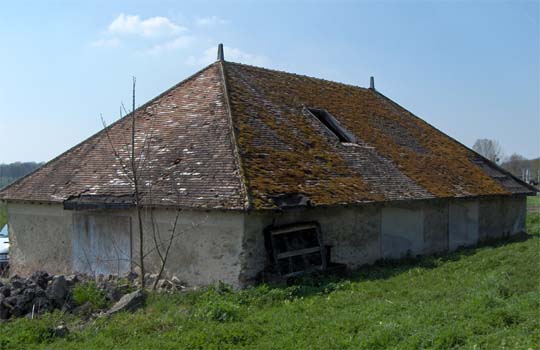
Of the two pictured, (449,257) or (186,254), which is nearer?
(186,254)

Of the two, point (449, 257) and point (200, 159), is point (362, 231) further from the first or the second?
point (200, 159)

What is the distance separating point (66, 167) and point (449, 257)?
10285mm

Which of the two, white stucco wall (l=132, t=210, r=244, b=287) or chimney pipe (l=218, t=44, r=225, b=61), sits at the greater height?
chimney pipe (l=218, t=44, r=225, b=61)

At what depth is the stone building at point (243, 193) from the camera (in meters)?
11.4

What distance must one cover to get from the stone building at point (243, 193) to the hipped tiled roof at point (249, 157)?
46 mm

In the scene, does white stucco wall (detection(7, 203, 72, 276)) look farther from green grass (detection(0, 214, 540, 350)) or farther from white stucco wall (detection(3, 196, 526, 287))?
green grass (detection(0, 214, 540, 350))

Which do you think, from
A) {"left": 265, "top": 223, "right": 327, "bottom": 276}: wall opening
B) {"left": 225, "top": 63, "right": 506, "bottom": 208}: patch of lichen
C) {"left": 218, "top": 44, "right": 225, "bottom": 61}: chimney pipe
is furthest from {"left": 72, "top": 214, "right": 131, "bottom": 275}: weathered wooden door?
{"left": 218, "top": 44, "right": 225, "bottom": 61}: chimney pipe

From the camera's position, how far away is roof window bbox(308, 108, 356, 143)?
16703 millimetres

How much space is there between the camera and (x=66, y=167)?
14984mm

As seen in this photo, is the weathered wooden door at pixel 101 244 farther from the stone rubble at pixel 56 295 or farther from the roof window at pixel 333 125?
the roof window at pixel 333 125

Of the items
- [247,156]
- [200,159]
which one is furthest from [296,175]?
[200,159]

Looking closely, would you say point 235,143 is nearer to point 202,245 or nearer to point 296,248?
point 202,245

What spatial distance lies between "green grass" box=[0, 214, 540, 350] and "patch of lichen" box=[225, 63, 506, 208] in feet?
6.99

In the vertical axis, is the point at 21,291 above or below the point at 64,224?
below
